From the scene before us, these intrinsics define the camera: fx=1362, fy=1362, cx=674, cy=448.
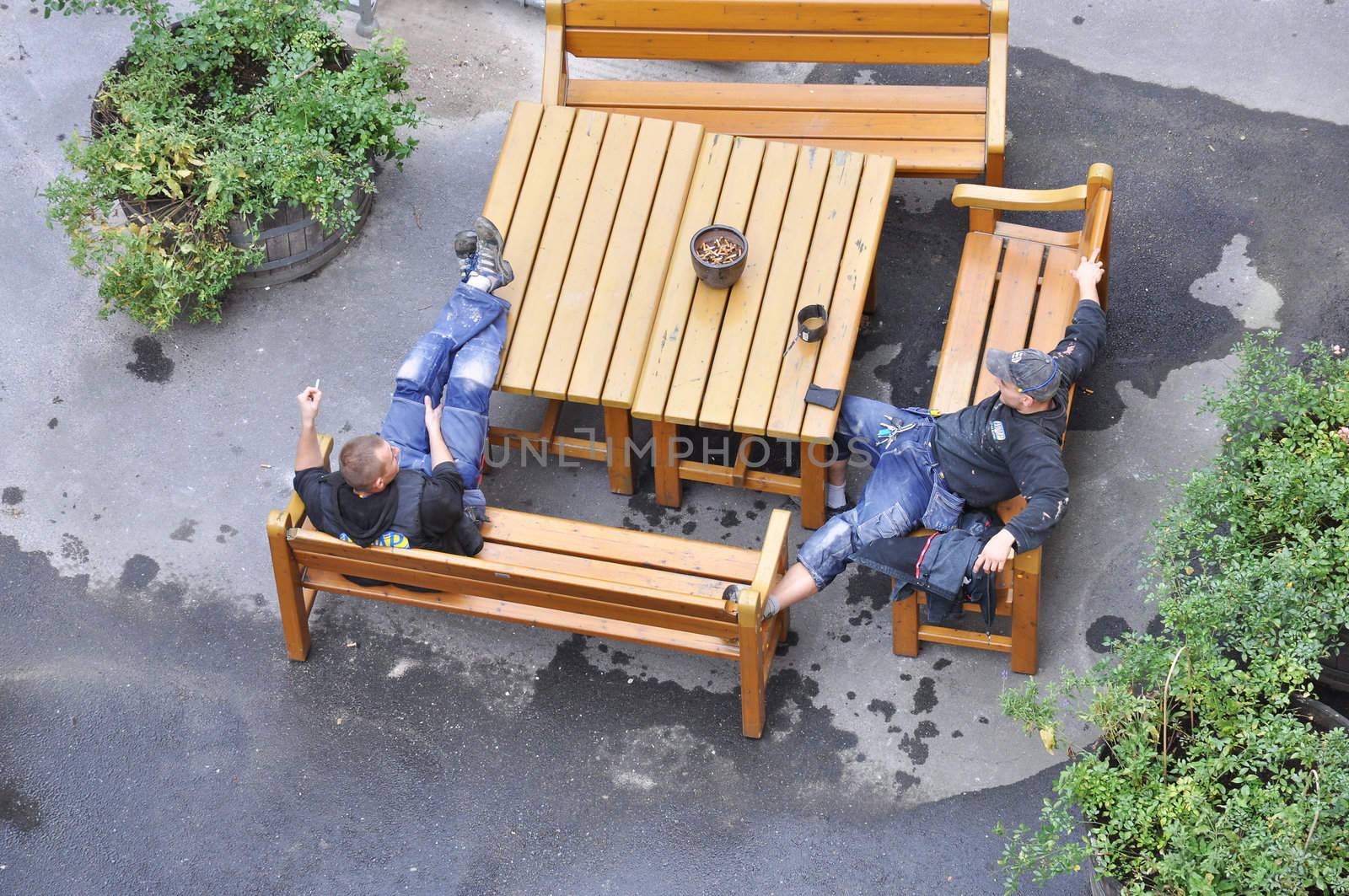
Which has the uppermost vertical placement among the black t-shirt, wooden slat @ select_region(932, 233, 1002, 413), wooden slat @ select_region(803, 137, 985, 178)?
wooden slat @ select_region(803, 137, 985, 178)

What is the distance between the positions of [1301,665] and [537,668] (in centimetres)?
258

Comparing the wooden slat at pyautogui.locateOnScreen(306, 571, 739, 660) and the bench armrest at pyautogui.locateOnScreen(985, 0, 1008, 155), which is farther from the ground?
the bench armrest at pyautogui.locateOnScreen(985, 0, 1008, 155)

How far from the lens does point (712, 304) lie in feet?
17.0

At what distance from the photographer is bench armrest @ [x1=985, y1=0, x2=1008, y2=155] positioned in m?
5.73

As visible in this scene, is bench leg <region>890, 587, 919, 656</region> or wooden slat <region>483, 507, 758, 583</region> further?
bench leg <region>890, 587, 919, 656</region>

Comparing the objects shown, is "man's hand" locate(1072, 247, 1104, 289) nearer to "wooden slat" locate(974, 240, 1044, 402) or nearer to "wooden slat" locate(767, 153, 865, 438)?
"wooden slat" locate(974, 240, 1044, 402)

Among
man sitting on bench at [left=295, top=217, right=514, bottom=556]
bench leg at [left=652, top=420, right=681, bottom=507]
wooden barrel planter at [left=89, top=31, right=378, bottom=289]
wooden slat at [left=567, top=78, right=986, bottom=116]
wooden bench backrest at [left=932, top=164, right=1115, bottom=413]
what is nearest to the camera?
man sitting on bench at [left=295, top=217, right=514, bottom=556]

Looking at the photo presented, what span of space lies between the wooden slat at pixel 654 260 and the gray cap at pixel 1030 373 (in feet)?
4.38

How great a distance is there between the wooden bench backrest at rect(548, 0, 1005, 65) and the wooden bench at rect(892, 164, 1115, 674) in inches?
33.4

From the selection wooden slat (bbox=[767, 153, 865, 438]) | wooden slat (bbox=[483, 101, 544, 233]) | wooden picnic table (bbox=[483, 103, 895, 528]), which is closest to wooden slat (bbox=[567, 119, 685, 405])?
wooden picnic table (bbox=[483, 103, 895, 528])

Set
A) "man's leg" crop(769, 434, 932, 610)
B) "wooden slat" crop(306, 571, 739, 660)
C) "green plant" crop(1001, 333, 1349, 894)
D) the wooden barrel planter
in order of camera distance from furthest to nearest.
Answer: the wooden barrel planter
"man's leg" crop(769, 434, 932, 610)
"wooden slat" crop(306, 571, 739, 660)
"green plant" crop(1001, 333, 1349, 894)

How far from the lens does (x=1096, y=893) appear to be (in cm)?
404

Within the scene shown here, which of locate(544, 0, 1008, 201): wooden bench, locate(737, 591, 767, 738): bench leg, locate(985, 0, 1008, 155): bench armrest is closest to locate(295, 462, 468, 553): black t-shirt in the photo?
locate(737, 591, 767, 738): bench leg

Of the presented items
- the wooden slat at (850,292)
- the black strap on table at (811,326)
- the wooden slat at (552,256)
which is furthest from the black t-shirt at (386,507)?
the black strap on table at (811,326)
